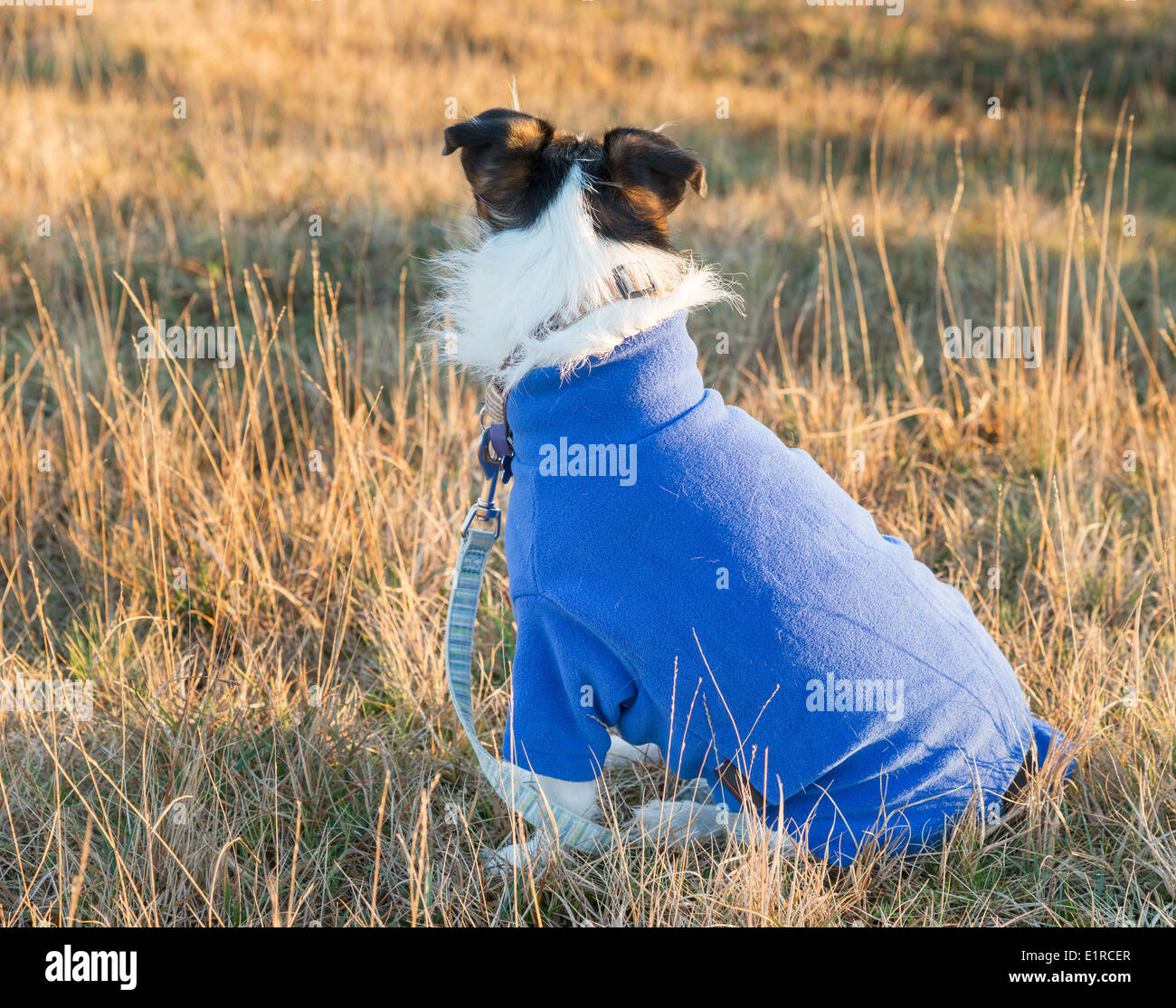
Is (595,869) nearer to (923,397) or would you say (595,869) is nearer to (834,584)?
(834,584)

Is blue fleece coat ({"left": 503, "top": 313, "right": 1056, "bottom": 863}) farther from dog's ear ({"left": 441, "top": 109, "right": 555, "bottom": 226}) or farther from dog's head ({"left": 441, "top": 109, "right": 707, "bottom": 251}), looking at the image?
dog's ear ({"left": 441, "top": 109, "right": 555, "bottom": 226})

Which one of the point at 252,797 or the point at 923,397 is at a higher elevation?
the point at 923,397

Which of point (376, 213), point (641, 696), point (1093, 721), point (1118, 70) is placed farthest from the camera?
point (1118, 70)

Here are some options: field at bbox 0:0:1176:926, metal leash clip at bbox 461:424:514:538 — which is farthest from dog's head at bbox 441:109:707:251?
field at bbox 0:0:1176:926

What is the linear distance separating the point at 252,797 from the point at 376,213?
4359 mm

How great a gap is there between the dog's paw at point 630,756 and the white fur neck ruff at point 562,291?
123cm

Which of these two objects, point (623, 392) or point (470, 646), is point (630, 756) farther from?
point (623, 392)

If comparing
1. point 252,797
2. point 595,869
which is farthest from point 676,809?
point 252,797

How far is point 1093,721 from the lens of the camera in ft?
8.32

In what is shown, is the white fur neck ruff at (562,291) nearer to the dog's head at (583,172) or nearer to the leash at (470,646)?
the dog's head at (583,172)

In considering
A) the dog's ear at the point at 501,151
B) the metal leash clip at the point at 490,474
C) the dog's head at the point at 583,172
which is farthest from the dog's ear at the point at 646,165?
the metal leash clip at the point at 490,474

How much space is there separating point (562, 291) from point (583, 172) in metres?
0.30

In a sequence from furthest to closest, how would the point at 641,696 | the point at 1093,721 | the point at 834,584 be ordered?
the point at 1093,721
the point at 641,696
the point at 834,584

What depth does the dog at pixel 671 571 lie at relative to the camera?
76.7 inches
